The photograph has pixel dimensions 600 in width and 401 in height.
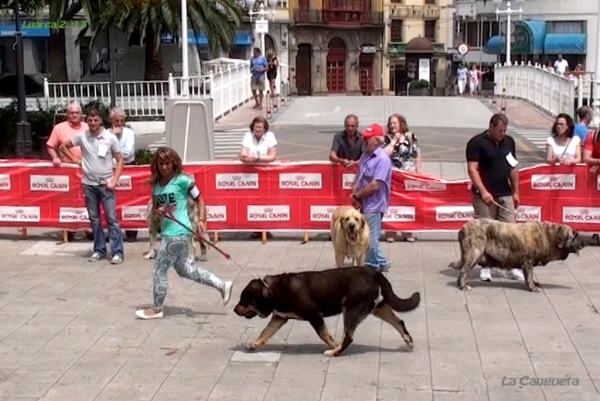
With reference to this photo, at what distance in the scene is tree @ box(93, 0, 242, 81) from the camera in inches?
1222

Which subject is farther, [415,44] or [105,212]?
[415,44]

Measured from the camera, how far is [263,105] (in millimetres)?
31703

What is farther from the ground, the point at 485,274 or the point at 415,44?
the point at 415,44

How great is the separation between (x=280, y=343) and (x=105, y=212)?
3782 mm

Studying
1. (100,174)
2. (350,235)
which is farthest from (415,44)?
(350,235)

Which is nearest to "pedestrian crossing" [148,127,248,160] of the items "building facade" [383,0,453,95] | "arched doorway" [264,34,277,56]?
"arched doorway" [264,34,277,56]

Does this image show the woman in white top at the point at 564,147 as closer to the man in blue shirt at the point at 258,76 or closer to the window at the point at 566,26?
the man in blue shirt at the point at 258,76

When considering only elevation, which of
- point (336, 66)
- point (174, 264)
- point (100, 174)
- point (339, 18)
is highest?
point (339, 18)

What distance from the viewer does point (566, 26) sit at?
212 ft

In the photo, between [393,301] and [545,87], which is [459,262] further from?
[545,87]

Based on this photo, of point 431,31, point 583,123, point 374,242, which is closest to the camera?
point 374,242

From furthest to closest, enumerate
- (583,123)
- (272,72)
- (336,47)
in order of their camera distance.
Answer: (336,47) → (272,72) → (583,123)

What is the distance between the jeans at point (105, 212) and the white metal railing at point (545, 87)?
15776 millimetres

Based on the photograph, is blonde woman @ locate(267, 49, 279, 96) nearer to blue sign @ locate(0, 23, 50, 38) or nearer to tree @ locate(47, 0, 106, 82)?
tree @ locate(47, 0, 106, 82)
